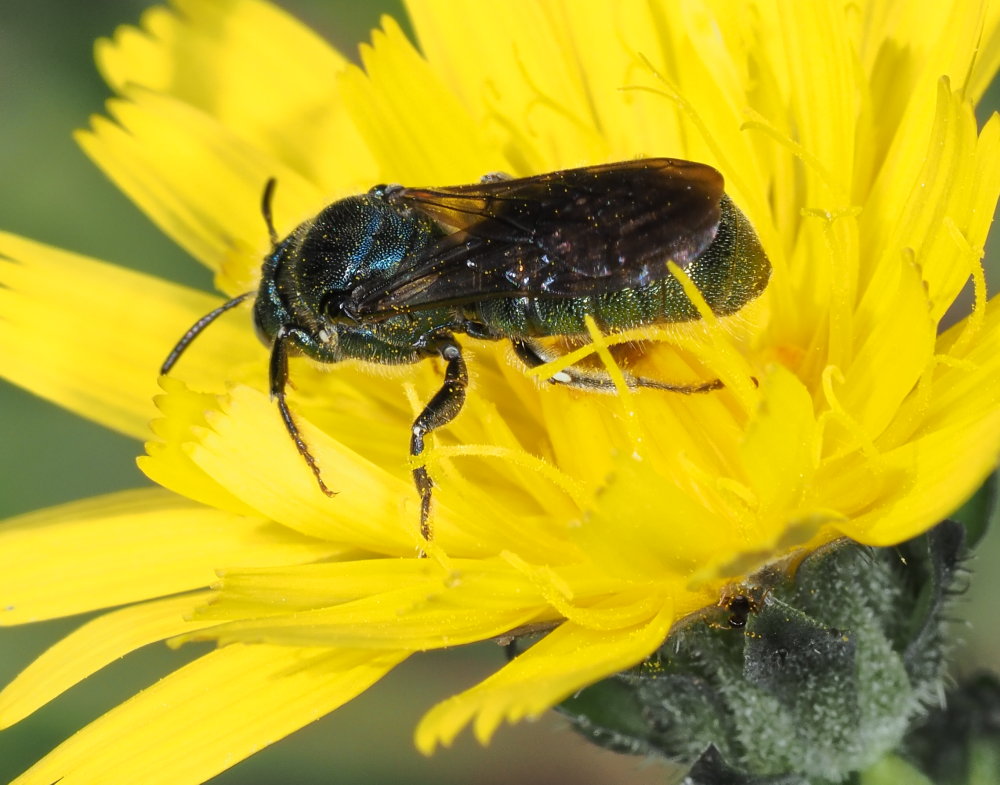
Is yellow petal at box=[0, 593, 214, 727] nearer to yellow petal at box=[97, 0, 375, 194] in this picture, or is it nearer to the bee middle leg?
the bee middle leg

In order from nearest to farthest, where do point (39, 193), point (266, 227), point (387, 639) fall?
point (387, 639) → point (266, 227) → point (39, 193)

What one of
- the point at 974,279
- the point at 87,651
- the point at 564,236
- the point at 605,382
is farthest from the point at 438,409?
the point at 974,279

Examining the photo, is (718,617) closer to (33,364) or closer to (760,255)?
(760,255)

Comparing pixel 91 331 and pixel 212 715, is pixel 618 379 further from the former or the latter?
pixel 91 331

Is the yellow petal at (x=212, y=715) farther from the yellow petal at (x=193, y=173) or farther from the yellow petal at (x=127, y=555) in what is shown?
the yellow petal at (x=193, y=173)

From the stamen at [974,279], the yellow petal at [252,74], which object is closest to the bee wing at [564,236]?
the stamen at [974,279]

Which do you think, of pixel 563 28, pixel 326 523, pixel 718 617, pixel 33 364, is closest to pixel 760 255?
pixel 718 617
